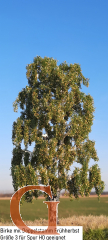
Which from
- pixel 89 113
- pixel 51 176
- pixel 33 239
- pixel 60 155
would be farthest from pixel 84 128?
pixel 33 239

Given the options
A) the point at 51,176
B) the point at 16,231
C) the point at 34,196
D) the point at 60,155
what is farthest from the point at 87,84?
the point at 16,231

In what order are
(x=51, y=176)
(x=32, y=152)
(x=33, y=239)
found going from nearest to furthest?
(x=33, y=239) → (x=51, y=176) → (x=32, y=152)

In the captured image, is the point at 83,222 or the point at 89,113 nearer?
the point at 83,222

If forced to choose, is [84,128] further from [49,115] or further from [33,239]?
[33,239]

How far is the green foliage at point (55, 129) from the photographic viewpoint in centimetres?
1858

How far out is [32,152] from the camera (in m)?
19.8

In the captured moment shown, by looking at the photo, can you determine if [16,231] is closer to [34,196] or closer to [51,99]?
[34,196]

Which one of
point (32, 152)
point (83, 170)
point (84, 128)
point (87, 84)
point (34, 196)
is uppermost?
point (87, 84)

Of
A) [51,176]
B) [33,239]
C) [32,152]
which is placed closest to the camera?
[33,239]

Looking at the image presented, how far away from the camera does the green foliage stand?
1858cm

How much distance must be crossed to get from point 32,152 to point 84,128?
399cm

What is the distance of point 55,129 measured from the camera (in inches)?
747

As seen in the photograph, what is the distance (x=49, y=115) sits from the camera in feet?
61.3

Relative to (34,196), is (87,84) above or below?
above
